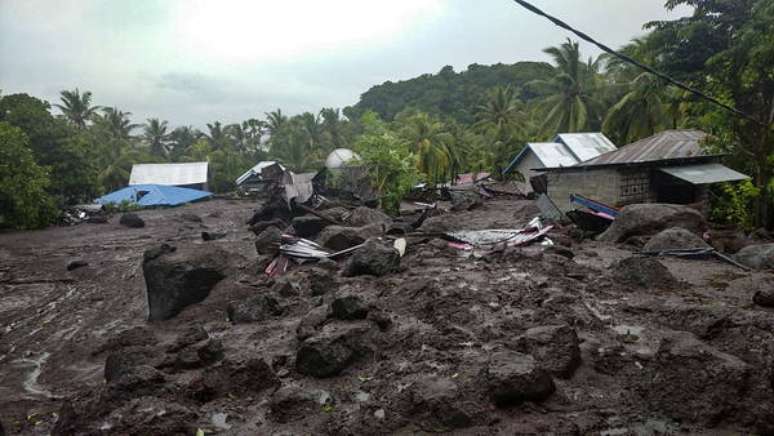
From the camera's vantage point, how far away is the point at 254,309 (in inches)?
292

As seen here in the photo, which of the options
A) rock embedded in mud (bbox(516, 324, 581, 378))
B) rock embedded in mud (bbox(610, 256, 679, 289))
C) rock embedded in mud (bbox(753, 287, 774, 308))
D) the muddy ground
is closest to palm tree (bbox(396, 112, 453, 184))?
the muddy ground

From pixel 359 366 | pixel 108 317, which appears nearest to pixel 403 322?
pixel 359 366

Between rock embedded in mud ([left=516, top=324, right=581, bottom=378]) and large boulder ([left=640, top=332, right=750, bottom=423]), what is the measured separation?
28.8 inches

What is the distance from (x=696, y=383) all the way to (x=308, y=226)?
12.6 m

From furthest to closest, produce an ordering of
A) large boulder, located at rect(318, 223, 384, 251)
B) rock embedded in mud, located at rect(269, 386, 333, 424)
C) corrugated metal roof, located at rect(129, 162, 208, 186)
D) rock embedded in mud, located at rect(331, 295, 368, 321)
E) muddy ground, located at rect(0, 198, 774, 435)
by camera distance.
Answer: corrugated metal roof, located at rect(129, 162, 208, 186) → large boulder, located at rect(318, 223, 384, 251) → rock embedded in mud, located at rect(331, 295, 368, 321) → rock embedded in mud, located at rect(269, 386, 333, 424) → muddy ground, located at rect(0, 198, 774, 435)

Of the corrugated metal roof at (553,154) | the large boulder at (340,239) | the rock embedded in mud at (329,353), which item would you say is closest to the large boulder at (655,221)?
the large boulder at (340,239)

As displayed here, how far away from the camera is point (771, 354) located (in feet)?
13.5

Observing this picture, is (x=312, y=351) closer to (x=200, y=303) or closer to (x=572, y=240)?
(x=200, y=303)

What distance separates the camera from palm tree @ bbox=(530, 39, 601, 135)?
30.5 m

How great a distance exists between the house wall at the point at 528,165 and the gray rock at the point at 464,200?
3732 mm

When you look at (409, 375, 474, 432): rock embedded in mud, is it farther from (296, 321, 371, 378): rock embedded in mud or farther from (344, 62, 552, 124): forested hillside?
(344, 62, 552, 124): forested hillside

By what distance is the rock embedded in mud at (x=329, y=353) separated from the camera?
198 inches

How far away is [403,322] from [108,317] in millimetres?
6173

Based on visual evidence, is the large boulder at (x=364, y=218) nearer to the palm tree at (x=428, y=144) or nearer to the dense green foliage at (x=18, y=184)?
the palm tree at (x=428, y=144)
